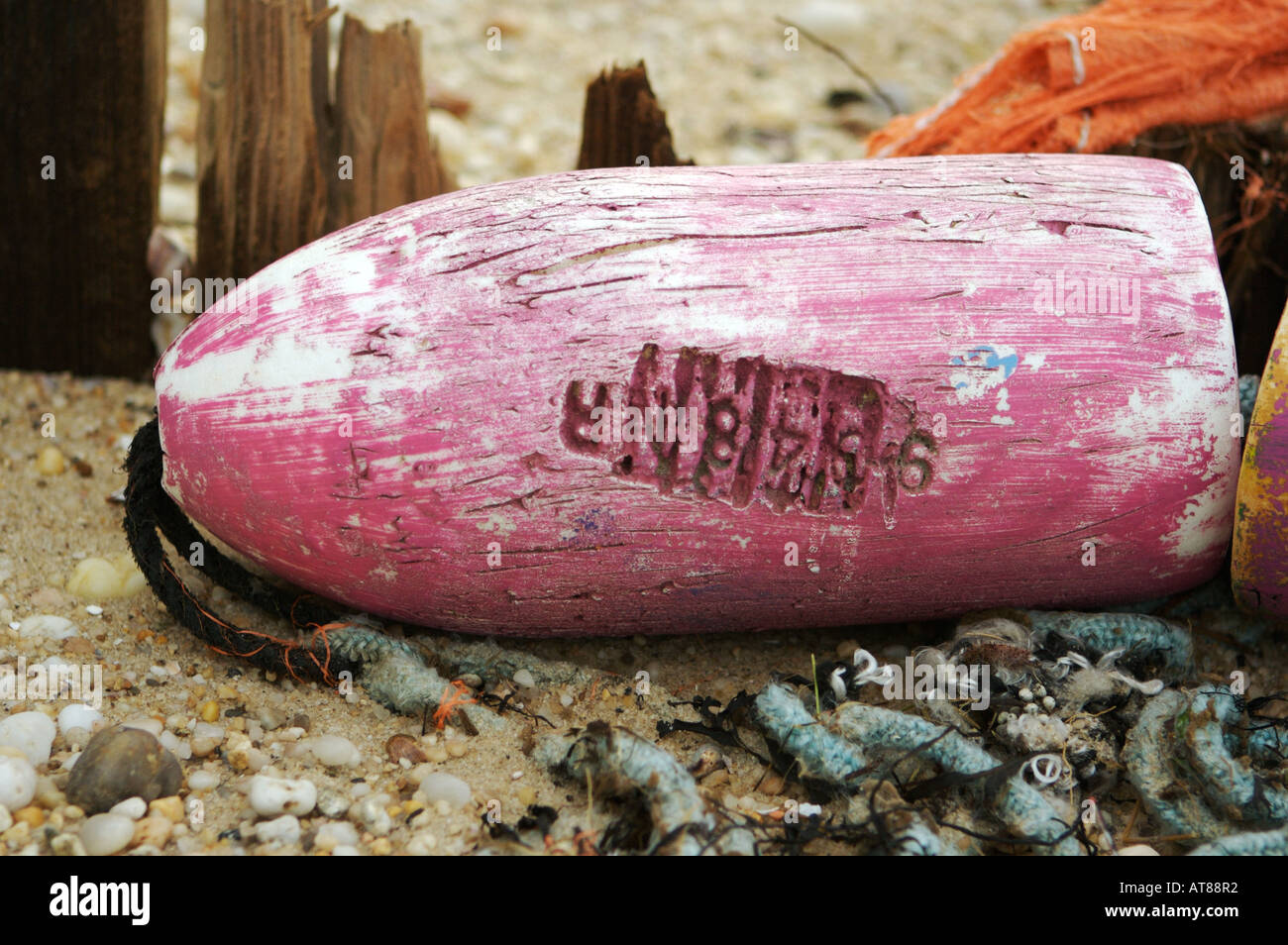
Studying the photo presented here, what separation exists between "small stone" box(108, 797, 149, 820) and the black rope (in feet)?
1.55

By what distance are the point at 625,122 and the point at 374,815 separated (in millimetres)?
2204

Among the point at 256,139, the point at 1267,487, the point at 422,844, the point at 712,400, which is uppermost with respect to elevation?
the point at 256,139

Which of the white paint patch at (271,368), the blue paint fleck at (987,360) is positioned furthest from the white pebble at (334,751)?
the blue paint fleck at (987,360)

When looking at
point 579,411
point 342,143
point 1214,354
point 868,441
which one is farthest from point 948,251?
point 342,143

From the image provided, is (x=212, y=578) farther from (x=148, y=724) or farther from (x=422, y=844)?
(x=422, y=844)

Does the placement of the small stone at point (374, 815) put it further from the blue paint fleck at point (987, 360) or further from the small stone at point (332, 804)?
the blue paint fleck at point (987, 360)

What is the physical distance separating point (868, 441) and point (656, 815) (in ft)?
2.70

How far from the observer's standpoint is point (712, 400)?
90.2 inches

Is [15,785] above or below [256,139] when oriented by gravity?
below

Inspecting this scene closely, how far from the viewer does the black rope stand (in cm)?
250

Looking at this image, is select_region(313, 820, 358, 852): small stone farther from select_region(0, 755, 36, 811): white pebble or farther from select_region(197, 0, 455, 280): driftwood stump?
select_region(197, 0, 455, 280): driftwood stump

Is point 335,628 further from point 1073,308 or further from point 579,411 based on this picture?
point 1073,308

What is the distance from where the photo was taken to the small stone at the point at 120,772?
2.08m

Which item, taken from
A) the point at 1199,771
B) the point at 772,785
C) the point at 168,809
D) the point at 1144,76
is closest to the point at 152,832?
the point at 168,809
